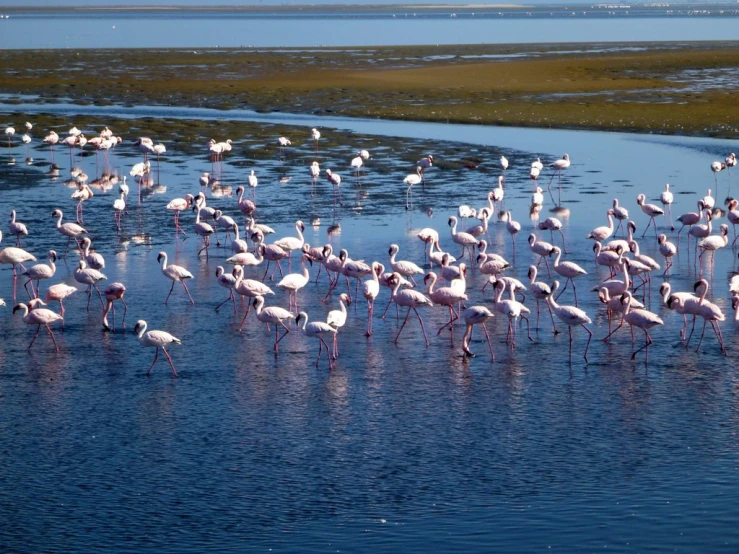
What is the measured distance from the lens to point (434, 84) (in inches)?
1774

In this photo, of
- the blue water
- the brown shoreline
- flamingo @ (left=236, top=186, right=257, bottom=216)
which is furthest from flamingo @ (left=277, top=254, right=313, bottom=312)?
the blue water

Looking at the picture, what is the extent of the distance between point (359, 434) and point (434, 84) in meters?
36.5

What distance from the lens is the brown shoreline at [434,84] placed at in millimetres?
34594

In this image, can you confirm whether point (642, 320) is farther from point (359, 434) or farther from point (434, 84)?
point (434, 84)

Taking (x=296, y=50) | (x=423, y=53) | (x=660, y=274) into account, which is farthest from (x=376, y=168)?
(x=296, y=50)

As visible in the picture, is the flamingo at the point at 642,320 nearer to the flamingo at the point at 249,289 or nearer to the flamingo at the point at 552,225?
the flamingo at the point at 249,289

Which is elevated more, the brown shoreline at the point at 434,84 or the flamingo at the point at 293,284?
the brown shoreline at the point at 434,84

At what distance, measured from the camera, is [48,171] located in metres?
26.4

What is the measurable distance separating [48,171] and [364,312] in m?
14.9

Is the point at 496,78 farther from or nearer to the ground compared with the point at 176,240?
farther from the ground

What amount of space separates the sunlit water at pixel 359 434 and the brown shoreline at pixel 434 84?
18.6 meters

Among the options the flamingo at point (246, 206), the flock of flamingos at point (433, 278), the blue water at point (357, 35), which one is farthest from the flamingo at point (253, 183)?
the blue water at point (357, 35)

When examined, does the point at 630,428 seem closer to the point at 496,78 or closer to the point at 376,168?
the point at 376,168

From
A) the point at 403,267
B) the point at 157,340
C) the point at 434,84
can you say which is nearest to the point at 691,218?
the point at 403,267
